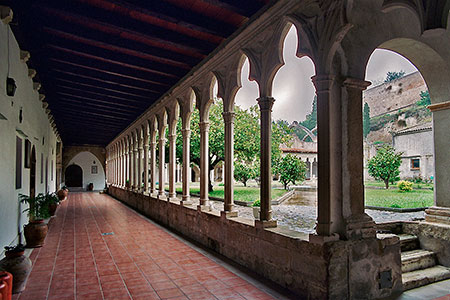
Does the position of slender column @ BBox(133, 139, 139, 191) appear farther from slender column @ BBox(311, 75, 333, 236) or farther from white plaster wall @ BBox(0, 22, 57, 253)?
→ slender column @ BBox(311, 75, 333, 236)

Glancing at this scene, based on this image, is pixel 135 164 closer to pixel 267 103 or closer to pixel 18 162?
pixel 18 162

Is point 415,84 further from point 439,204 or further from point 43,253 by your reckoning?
point 43,253

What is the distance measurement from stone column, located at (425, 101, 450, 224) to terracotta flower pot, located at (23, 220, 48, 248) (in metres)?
6.86

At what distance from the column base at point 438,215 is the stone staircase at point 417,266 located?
1.28 feet

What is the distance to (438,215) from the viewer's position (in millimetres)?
4633

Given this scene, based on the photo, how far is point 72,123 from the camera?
14.7m

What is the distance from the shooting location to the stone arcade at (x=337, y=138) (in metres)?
3.18

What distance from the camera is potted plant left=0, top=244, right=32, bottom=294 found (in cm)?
356

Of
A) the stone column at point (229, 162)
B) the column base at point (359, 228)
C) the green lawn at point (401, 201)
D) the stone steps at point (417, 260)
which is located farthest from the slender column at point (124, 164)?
the column base at point (359, 228)

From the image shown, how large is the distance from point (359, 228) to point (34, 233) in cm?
570

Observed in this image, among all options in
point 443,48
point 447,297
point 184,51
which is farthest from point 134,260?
point 443,48

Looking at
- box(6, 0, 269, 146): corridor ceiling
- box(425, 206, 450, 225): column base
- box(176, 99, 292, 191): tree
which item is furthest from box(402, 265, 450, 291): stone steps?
box(176, 99, 292, 191): tree

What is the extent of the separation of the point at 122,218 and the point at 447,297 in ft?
27.6

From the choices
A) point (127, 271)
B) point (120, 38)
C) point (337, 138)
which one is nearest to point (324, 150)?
point (337, 138)
